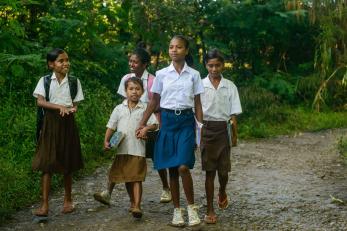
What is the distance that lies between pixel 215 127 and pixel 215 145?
0.58 ft

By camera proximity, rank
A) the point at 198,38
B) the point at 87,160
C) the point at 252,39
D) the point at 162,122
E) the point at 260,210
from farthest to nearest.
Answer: the point at 252,39, the point at 198,38, the point at 87,160, the point at 260,210, the point at 162,122

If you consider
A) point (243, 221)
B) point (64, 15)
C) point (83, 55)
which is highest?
point (64, 15)

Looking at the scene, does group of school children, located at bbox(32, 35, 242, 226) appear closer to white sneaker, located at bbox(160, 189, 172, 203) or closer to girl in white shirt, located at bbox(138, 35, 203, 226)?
girl in white shirt, located at bbox(138, 35, 203, 226)

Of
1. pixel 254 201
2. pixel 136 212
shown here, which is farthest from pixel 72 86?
pixel 254 201

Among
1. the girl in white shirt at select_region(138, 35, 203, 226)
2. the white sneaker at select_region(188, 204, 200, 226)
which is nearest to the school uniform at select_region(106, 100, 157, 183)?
the girl in white shirt at select_region(138, 35, 203, 226)

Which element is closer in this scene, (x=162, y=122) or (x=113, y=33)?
(x=162, y=122)

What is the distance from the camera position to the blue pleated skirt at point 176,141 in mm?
5027

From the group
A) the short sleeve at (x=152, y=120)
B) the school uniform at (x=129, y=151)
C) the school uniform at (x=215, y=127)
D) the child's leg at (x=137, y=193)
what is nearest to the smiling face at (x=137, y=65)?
the school uniform at (x=129, y=151)

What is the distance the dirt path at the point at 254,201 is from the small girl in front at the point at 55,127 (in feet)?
1.68

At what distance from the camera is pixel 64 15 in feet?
33.4

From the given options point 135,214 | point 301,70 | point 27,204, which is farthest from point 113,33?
point 135,214

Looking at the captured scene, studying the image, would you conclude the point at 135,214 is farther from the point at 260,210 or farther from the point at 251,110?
the point at 251,110

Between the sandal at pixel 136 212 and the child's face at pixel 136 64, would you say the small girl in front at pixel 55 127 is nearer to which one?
the child's face at pixel 136 64

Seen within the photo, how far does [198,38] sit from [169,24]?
174cm
